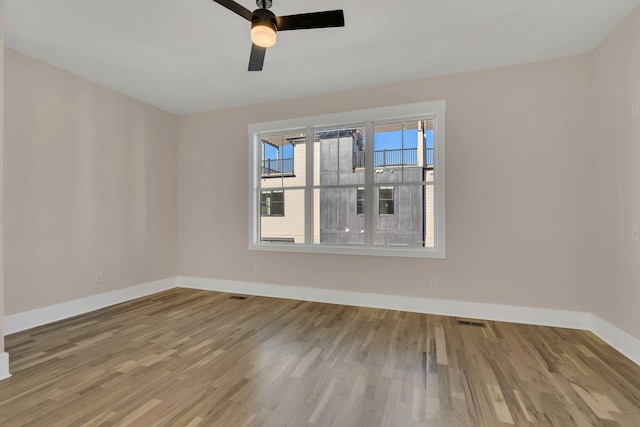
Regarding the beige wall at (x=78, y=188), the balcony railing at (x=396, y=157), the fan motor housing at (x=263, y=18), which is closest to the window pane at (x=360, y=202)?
the balcony railing at (x=396, y=157)

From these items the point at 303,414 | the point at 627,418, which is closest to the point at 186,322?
the point at 303,414

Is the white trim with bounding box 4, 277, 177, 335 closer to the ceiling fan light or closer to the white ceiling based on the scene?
the white ceiling

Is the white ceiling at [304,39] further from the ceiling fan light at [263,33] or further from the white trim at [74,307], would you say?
the white trim at [74,307]

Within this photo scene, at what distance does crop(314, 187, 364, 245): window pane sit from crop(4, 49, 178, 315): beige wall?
2512 mm

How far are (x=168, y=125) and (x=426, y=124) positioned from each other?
396 cm

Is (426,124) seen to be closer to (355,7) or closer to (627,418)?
(355,7)

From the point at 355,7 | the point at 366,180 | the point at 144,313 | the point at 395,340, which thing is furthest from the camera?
the point at 366,180

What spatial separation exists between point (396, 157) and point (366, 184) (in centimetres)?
52

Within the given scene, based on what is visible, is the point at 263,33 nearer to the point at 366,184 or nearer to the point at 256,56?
the point at 256,56

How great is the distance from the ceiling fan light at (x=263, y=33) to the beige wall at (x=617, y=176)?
9.51 feet

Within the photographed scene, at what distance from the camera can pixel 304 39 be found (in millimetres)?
2830

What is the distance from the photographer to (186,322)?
3.31 metres

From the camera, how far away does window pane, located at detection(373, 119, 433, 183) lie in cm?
380

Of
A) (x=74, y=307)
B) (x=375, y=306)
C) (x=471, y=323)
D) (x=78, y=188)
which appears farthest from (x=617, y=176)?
(x=74, y=307)
